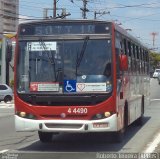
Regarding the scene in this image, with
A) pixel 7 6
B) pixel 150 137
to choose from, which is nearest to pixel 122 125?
pixel 150 137

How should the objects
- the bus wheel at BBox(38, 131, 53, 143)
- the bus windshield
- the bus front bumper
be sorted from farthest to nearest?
the bus wheel at BBox(38, 131, 53, 143), the bus windshield, the bus front bumper

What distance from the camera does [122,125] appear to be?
14.0 meters

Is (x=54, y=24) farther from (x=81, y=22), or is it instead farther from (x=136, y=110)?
(x=136, y=110)

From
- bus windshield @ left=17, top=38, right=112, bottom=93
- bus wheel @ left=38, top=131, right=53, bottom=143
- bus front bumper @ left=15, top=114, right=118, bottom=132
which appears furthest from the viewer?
bus wheel @ left=38, top=131, right=53, bottom=143

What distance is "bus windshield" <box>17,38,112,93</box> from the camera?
1275 centimetres

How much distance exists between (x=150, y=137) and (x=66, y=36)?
14.3ft

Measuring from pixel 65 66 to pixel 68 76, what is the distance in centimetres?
27

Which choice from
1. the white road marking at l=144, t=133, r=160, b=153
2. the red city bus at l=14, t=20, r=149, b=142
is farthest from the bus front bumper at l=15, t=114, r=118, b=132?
the white road marking at l=144, t=133, r=160, b=153

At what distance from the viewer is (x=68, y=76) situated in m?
12.8

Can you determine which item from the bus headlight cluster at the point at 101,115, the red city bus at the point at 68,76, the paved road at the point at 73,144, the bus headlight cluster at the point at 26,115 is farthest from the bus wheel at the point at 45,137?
the bus headlight cluster at the point at 101,115

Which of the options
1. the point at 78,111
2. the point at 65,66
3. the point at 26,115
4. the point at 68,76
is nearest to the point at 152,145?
the point at 78,111

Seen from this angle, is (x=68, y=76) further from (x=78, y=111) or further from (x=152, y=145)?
(x=152, y=145)

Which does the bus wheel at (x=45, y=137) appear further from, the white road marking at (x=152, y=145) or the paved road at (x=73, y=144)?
the white road marking at (x=152, y=145)

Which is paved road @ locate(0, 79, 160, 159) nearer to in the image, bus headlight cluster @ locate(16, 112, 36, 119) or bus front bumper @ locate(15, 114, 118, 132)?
bus front bumper @ locate(15, 114, 118, 132)
